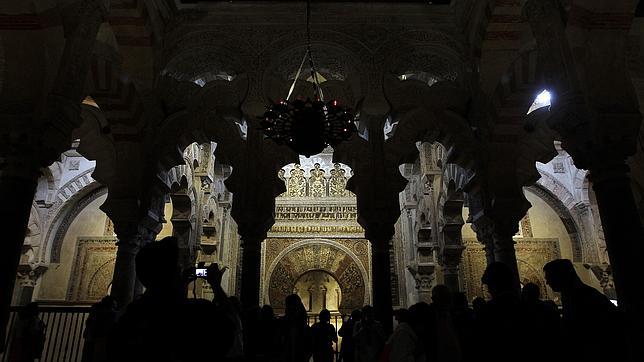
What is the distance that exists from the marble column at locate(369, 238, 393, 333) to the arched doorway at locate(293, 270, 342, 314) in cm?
610

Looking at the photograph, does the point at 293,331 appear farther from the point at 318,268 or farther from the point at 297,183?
the point at 297,183

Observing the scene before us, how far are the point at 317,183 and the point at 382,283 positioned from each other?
637 centimetres

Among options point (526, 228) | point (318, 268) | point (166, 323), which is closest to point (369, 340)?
point (166, 323)

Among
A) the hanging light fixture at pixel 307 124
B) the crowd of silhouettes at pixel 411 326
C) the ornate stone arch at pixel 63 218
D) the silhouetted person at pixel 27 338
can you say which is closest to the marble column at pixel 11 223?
the silhouetted person at pixel 27 338

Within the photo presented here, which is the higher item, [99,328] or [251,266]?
[251,266]

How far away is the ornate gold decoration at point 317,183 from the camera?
11.8m

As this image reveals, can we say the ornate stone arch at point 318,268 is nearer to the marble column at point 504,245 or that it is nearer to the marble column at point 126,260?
the marble column at point 126,260

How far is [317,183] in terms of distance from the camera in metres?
11.9

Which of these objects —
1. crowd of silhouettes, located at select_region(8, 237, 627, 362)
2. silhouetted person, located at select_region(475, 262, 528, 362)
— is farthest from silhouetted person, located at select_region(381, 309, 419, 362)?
silhouetted person, located at select_region(475, 262, 528, 362)

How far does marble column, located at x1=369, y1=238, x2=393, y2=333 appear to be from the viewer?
18.1 feet

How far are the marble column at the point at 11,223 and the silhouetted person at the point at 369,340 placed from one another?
3.06 m

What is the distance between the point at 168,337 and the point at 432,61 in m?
6.38

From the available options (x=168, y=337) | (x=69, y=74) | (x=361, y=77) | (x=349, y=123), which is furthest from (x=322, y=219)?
(x=168, y=337)

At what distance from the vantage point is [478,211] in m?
6.33
